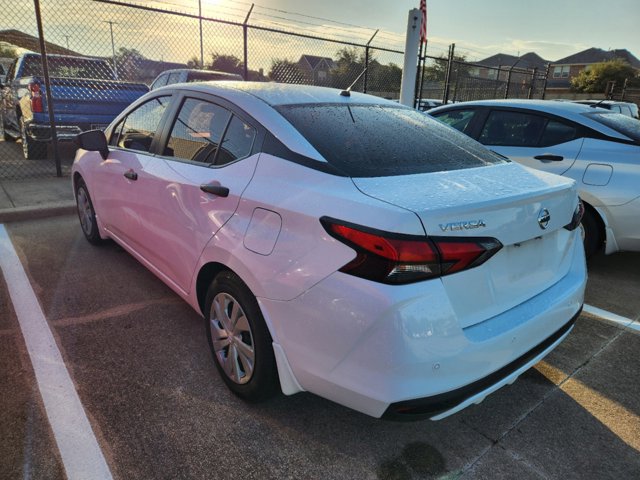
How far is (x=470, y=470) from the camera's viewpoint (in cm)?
205

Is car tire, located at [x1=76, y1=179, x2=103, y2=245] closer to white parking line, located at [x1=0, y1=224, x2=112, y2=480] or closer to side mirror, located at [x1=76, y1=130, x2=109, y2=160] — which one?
side mirror, located at [x1=76, y1=130, x2=109, y2=160]

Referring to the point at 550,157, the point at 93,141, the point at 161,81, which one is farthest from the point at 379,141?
the point at 161,81

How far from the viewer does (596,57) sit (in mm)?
62844

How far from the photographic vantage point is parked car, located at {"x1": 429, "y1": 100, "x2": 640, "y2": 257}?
158 inches

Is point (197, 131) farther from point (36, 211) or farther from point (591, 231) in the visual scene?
point (36, 211)

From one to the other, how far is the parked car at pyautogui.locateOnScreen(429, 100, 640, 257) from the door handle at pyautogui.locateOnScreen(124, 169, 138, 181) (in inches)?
143

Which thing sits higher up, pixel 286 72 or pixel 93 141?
pixel 286 72

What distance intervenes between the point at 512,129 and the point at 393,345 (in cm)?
408

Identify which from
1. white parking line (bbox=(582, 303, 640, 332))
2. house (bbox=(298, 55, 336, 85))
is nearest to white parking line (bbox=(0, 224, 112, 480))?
white parking line (bbox=(582, 303, 640, 332))

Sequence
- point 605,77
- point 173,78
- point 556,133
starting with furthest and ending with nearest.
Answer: point 605,77
point 173,78
point 556,133

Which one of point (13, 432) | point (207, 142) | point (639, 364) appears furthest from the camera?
point (639, 364)

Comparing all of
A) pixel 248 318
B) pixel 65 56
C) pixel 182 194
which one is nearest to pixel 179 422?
pixel 248 318

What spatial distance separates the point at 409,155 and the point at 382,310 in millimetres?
996

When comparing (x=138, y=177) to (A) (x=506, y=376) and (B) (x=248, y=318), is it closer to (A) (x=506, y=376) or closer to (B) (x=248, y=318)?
(B) (x=248, y=318)
